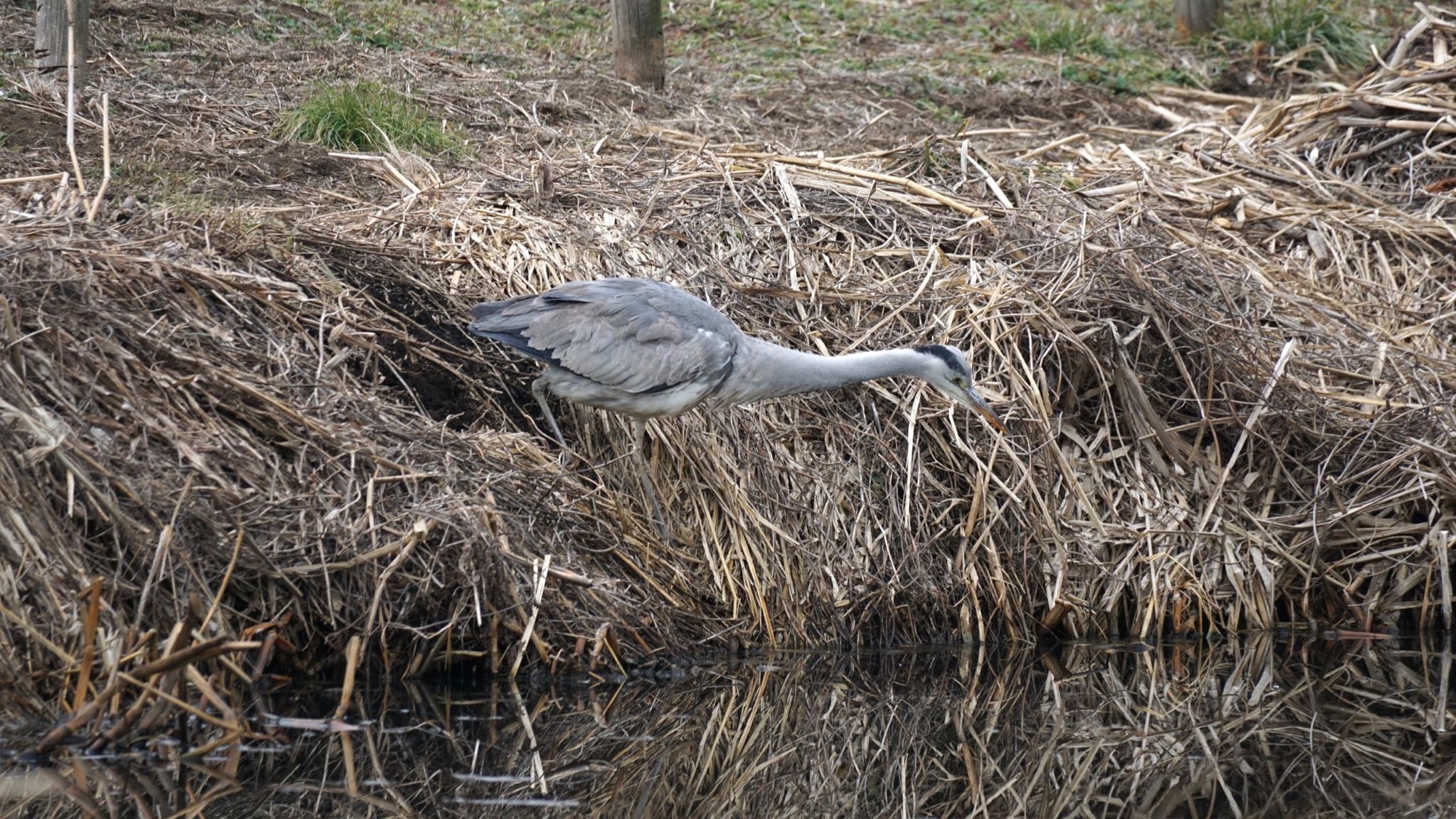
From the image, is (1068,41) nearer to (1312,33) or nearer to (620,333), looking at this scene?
(1312,33)

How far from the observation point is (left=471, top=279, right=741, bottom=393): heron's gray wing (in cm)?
629

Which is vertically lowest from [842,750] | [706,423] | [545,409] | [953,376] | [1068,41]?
[842,750]

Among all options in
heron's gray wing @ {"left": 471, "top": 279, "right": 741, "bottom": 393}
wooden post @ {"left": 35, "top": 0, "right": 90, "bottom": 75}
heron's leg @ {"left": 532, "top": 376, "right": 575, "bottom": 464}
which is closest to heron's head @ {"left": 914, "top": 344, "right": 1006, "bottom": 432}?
heron's gray wing @ {"left": 471, "top": 279, "right": 741, "bottom": 393}

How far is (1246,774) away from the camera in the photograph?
5270 mm

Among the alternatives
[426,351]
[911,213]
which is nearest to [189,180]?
[426,351]

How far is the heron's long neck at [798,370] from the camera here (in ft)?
21.2

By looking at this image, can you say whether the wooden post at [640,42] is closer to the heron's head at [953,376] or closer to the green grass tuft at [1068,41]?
the green grass tuft at [1068,41]

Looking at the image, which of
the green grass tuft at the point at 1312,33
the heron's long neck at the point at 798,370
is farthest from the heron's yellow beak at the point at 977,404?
the green grass tuft at the point at 1312,33

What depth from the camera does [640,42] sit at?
33.7 ft

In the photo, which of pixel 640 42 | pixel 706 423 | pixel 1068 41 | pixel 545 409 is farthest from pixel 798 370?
pixel 1068 41

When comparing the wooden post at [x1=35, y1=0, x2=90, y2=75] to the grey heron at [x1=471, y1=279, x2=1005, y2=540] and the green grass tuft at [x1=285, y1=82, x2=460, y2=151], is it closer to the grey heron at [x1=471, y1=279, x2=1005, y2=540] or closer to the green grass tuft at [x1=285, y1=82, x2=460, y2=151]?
the green grass tuft at [x1=285, y1=82, x2=460, y2=151]

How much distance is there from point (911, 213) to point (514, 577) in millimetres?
3449

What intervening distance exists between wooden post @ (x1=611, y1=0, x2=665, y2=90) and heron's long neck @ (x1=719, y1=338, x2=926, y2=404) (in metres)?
4.24

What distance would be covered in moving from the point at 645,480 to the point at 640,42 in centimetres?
458
